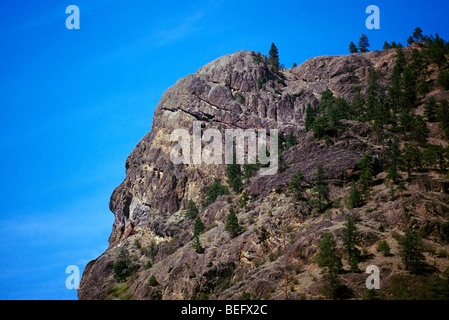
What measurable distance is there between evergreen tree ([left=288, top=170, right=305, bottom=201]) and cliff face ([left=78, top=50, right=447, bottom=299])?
1.77 m

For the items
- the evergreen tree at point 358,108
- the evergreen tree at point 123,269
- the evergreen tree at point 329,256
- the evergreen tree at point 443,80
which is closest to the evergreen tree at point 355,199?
the evergreen tree at point 329,256

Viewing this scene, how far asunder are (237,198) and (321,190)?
2639cm

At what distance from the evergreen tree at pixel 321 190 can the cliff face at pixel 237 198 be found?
2308mm

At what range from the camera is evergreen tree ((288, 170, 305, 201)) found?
79.8m

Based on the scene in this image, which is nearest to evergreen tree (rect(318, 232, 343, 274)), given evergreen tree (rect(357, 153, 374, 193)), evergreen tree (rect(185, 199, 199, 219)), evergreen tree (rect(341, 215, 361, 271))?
evergreen tree (rect(341, 215, 361, 271))

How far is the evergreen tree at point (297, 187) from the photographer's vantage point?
79.8 meters

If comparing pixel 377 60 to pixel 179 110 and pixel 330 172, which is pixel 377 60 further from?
pixel 330 172

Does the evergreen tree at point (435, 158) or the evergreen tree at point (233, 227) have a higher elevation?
the evergreen tree at point (435, 158)

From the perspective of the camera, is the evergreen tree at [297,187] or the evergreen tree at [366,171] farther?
the evergreen tree at [297,187]

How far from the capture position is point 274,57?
173125 millimetres

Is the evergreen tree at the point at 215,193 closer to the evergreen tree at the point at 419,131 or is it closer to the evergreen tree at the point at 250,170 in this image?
the evergreen tree at the point at 250,170

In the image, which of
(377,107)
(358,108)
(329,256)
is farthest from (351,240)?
(358,108)

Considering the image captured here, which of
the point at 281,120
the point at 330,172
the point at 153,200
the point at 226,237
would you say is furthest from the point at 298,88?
the point at 226,237

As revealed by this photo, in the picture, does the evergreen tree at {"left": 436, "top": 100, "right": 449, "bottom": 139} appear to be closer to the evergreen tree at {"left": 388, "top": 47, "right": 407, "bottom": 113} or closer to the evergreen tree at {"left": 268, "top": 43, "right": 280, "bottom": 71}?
the evergreen tree at {"left": 388, "top": 47, "right": 407, "bottom": 113}
